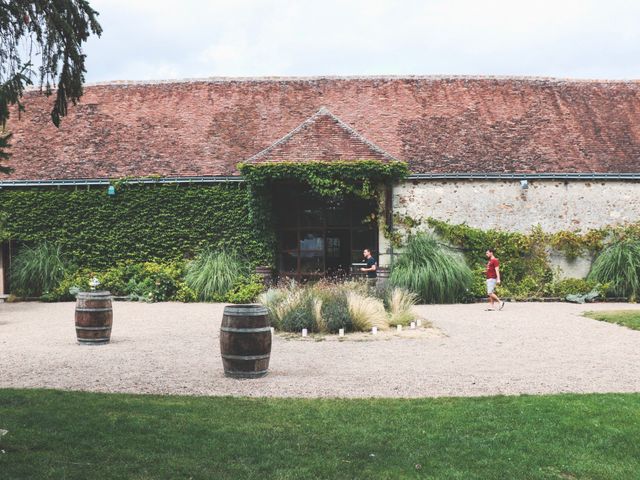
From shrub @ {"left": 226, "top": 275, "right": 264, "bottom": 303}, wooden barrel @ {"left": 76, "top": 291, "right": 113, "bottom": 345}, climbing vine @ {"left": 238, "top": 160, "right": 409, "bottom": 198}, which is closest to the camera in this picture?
wooden barrel @ {"left": 76, "top": 291, "right": 113, "bottom": 345}

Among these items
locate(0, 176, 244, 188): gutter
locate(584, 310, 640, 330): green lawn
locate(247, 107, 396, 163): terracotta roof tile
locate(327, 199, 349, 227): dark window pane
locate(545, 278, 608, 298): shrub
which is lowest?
locate(584, 310, 640, 330): green lawn

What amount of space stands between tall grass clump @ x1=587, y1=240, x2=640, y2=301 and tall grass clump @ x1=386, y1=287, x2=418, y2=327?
7.47 m

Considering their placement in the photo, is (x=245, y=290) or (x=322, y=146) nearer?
(x=245, y=290)

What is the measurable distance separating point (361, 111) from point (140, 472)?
18592mm

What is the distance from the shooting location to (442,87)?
23312mm

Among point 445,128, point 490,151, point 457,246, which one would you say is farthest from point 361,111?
point 457,246

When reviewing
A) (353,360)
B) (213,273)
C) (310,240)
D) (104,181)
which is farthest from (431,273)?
(104,181)

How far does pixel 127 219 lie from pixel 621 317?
1336cm

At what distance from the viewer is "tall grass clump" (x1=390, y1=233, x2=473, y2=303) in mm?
17328

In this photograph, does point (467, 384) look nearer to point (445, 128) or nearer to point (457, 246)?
point (457, 246)

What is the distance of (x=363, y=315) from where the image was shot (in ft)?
39.7

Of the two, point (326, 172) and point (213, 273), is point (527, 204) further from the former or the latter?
point (213, 273)

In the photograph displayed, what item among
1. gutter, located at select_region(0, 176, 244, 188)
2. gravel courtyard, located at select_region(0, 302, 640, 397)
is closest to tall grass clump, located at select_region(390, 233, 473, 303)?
gravel courtyard, located at select_region(0, 302, 640, 397)

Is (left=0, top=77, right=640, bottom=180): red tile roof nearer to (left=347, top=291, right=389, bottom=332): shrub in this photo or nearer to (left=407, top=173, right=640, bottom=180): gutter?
(left=407, top=173, right=640, bottom=180): gutter
